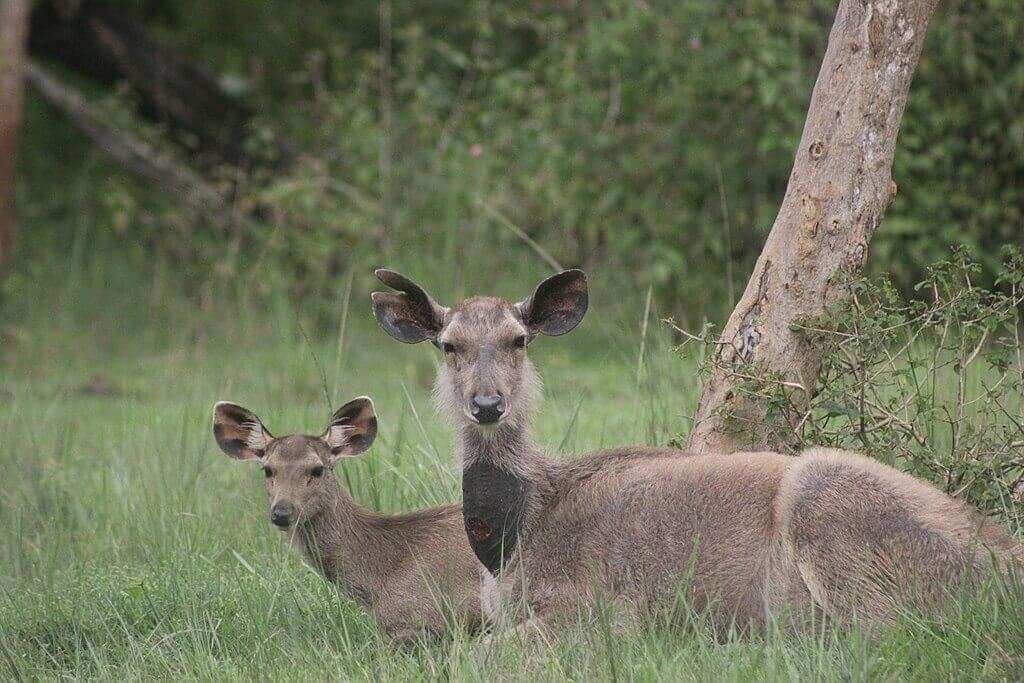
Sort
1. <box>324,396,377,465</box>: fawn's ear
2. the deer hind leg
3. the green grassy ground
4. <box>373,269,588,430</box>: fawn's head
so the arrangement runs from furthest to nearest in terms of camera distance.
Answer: <box>324,396,377,465</box>: fawn's ear, <box>373,269,588,430</box>: fawn's head, the deer hind leg, the green grassy ground

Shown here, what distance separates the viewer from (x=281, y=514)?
598 cm

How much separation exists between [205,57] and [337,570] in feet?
46.6

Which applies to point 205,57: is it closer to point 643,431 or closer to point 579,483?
point 643,431

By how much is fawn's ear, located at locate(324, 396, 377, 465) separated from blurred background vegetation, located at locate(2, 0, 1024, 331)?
3367 mm

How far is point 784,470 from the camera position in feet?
17.4

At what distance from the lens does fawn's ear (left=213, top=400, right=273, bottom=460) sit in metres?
6.42

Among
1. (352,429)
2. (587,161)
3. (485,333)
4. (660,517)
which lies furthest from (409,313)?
(587,161)

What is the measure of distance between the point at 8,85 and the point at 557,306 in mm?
8387

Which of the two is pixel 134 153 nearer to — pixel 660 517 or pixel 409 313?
pixel 409 313

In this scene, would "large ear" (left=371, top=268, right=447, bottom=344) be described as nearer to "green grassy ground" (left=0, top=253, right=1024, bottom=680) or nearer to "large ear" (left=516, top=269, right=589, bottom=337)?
"large ear" (left=516, top=269, right=589, bottom=337)

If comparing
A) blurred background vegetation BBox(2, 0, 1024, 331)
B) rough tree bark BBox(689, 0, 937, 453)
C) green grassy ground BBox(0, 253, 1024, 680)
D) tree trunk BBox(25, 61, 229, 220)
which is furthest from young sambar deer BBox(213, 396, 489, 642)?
tree trunk BBox(25, 61, 229, 220)

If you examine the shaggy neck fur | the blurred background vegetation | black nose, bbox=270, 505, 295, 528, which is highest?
the blurred background vegetation

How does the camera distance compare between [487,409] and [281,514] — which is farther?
[281,514]

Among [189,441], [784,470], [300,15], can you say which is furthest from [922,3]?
[300,15]
